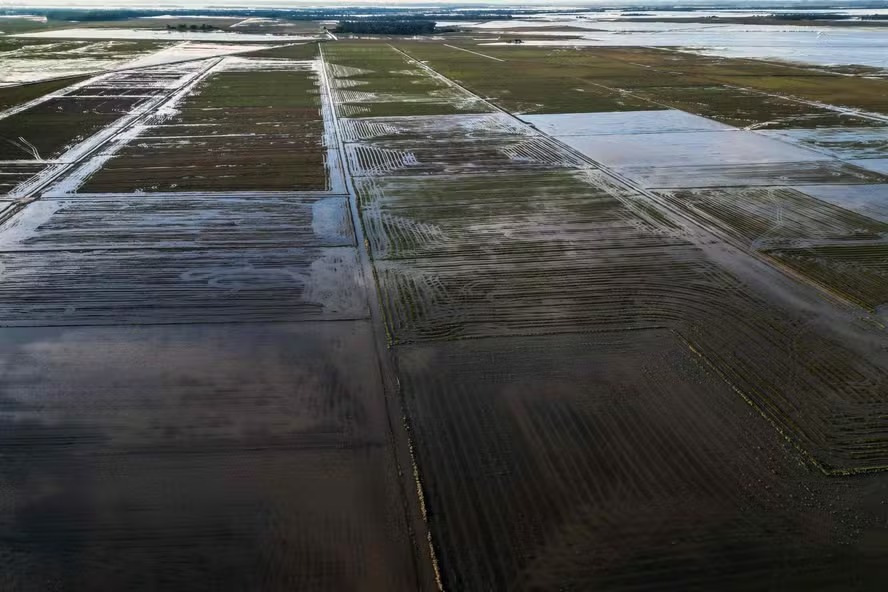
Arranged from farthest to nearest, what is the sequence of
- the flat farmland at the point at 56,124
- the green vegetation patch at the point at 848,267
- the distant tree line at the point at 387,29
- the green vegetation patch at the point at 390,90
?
1. the distant tree line at the point at 387,29
2. the green vegetation patch at the point at 390,90
3. the flat farmland at the point at 56,124
4. the green vegetation patch at the point at 848,267

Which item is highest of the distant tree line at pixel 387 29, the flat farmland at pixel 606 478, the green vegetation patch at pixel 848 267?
the distant tree line at pixel 387 29

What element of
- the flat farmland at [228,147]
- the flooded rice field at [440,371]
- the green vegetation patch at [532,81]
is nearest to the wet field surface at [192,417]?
the flooded rice field at [440,371]

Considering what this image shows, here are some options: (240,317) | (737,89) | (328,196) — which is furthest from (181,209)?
(737,89)

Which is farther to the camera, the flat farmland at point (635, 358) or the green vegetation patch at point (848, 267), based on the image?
the green vegetation patch at point (848, 267)

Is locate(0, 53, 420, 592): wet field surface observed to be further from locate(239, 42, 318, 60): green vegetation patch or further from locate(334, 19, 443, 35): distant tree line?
locate(334, 19, 443, 35): distant tree line

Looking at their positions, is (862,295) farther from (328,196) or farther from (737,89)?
(737,89)

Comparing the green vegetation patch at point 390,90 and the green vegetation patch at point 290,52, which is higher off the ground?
the green vegetation patch at point 290,52

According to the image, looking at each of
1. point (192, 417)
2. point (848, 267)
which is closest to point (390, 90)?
point (848, 267)

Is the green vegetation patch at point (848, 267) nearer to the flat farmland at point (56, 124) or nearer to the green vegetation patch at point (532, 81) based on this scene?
the green vegetation patch at point (532, 81)

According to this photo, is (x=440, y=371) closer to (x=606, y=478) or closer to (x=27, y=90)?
(x=606, y=478)
